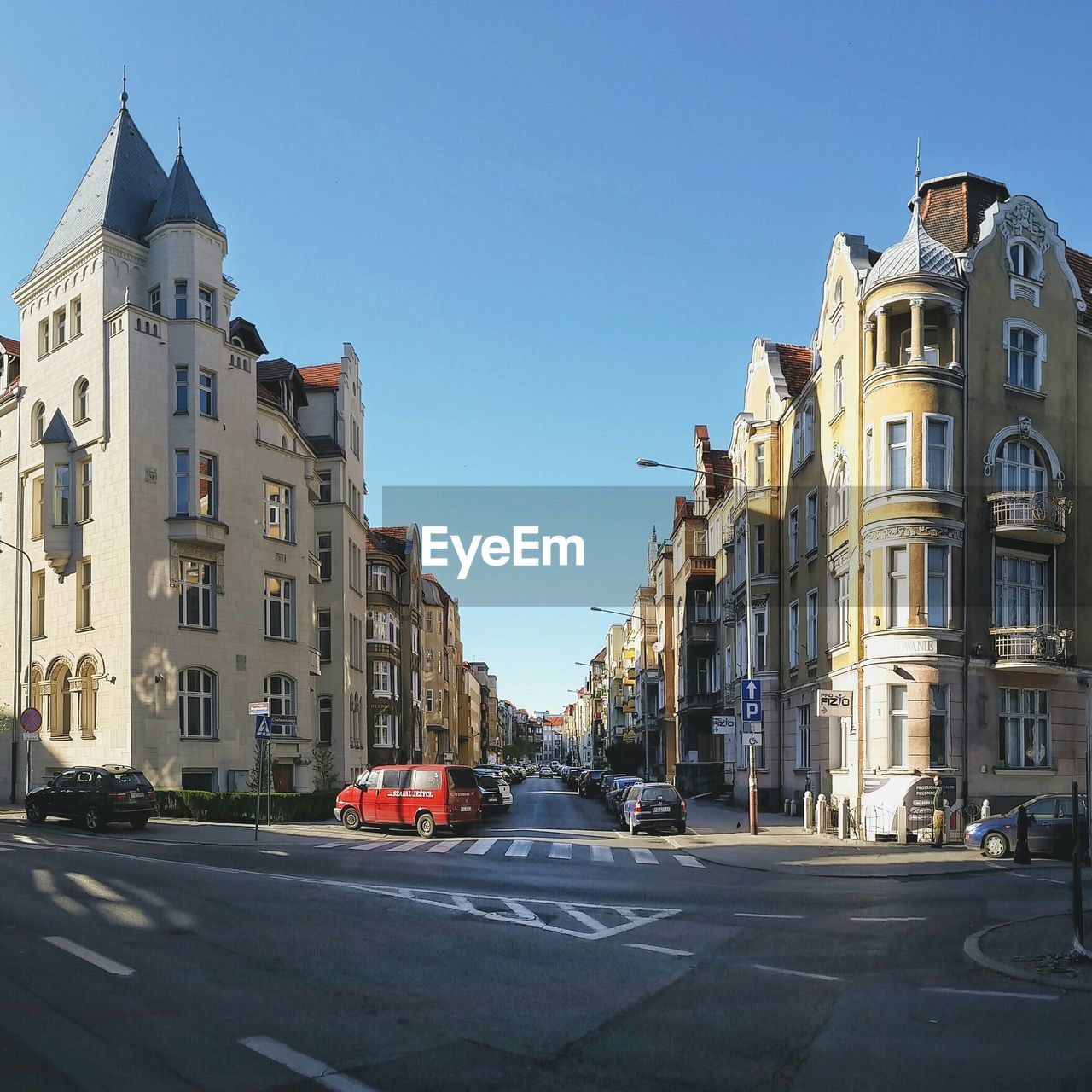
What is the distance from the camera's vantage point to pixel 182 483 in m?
39.2

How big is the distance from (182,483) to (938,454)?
77.4 ft

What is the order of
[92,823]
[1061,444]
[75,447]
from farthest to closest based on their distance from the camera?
1. [75,447]
2. [1061,444]
3. [92,823]

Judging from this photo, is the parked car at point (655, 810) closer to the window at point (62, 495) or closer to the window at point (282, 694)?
the window at point (282, 694)

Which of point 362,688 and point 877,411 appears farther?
point 362,688

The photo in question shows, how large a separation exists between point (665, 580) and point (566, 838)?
1704 inches

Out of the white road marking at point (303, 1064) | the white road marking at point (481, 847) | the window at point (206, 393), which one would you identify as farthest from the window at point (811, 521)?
the white road marking at point (303, 1064)

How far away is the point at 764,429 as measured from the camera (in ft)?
144

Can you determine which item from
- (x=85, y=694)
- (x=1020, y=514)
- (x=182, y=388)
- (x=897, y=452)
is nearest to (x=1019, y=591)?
(x=1020, y=514)

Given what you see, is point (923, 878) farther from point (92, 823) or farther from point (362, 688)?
point (362, 688)

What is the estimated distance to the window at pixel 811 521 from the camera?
37.9 m

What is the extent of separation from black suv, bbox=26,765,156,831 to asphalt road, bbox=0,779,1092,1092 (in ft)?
31.9

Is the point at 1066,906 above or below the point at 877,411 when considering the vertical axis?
below

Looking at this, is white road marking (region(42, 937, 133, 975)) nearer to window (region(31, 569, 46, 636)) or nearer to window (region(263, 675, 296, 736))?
window (region(263, 675, 296, 736))

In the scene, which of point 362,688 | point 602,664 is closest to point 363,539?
point 362,688
